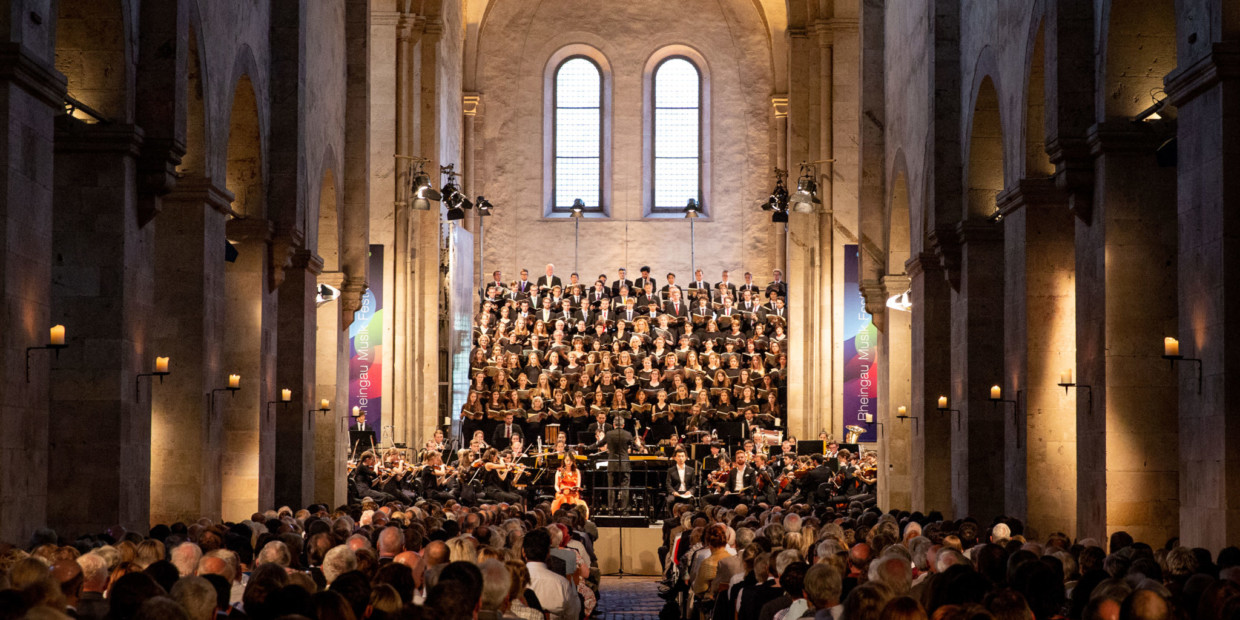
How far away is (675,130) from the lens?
44.5 meters

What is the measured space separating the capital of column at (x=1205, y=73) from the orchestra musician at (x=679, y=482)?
14000 mm

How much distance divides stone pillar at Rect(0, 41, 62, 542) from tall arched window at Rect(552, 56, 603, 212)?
1280 inches

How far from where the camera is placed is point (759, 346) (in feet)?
113

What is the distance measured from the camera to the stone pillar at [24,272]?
1109 cm

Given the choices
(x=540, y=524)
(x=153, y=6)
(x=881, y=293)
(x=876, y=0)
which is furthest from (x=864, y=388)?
(x=153, y=6)

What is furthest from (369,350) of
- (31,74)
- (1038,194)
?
(31,74)

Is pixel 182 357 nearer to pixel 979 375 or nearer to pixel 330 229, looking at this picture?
pixel 330 229

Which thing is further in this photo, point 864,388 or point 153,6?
point 864,388

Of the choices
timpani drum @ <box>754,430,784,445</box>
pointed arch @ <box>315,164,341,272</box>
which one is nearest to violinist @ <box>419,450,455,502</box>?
pointed arch @ <box>315,164,341,272</box>

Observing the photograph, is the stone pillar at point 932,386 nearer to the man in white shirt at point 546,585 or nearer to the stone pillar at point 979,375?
the stone pillar at point 979,375

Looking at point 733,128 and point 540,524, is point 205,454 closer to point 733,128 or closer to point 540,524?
point 540,524

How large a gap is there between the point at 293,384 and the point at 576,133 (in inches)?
948

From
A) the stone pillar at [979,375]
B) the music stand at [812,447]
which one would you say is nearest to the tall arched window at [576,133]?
the music stand at [812,447]

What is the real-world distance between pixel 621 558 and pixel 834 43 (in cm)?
1464
